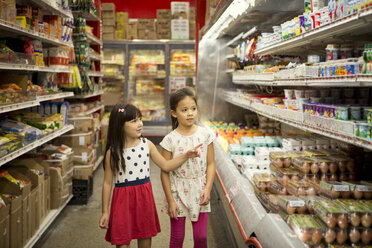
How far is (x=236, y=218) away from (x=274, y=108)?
1107 millimetres

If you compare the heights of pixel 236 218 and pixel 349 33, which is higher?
pixel 349 33

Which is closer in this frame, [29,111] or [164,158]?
[164,158]

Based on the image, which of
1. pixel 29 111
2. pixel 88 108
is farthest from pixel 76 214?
pixel 88 108

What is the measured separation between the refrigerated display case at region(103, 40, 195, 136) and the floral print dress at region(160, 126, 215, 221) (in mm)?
6308

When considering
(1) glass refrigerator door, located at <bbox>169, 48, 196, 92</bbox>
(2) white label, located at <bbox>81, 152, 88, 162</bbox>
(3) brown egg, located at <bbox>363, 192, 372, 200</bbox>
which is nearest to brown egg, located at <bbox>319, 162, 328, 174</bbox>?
(3) brown egg, located at <bbox>363, 192, 372, 200</bbox>

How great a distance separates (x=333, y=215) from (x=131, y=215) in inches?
48.2

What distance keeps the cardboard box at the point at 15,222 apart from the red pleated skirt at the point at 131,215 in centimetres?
74

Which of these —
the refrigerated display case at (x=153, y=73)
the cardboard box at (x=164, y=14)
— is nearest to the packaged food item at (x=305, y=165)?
the refrigerated display case at (x=153, y=73)

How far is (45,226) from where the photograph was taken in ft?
10.9

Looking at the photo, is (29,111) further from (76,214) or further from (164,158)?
(164,158)

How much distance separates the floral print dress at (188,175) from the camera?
7.75 feet

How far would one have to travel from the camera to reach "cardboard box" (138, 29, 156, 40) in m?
8.83

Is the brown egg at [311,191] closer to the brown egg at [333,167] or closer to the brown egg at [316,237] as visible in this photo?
the brown egg at [333,167]

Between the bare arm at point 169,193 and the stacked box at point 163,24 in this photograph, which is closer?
the bare arm at point 169,193
